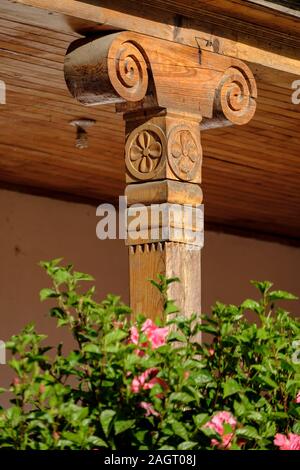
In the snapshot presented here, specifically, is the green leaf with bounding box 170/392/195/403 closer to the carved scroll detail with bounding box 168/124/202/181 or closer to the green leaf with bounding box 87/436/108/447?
the green leaf with bounding box 87/436/108/447

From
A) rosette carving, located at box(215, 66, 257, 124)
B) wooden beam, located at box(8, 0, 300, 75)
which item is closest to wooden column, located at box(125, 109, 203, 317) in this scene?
rosette carving, located at box(215, 66, 257, 124)

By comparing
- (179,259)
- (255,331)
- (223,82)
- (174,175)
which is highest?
(223,82)

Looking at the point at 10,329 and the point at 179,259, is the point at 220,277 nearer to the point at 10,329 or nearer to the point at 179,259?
the point at 10,329

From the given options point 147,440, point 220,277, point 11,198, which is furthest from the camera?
point 220,277

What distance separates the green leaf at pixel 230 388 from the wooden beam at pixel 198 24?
1800 mm

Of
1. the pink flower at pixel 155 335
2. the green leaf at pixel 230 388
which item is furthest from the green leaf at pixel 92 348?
the green leaf at pixel 230 388

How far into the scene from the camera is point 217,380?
442 cm

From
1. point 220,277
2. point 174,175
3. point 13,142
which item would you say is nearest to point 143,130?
point 174,175

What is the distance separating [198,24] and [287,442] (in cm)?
236

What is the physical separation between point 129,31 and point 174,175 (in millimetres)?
670

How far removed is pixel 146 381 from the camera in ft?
13.3

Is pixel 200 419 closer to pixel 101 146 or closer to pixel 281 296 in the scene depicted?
pixel 281 296

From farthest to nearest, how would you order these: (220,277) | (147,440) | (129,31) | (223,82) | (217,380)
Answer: (220,277) → (223,82) → (129,31) → (217,380) → (147,440)

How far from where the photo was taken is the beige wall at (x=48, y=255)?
9.55m
